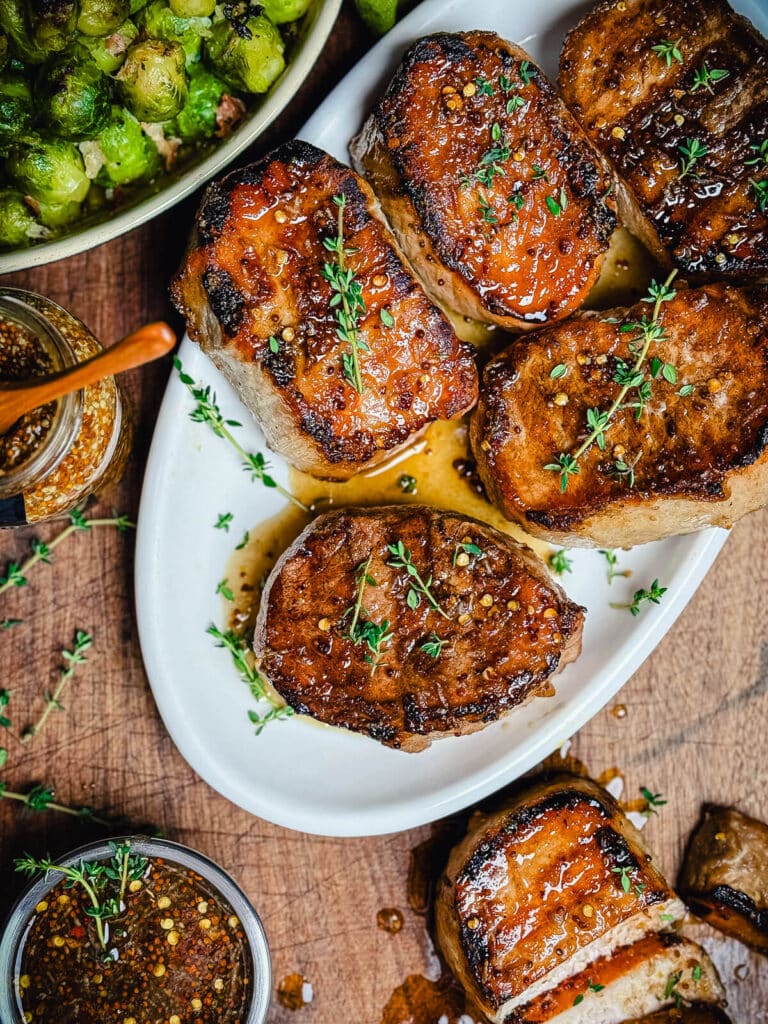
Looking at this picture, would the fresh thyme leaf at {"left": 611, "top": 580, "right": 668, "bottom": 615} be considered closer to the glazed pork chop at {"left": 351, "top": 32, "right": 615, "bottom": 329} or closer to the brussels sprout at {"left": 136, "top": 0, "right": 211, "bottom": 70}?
the glazed pork chop at {"left": 351, "top": 32, "right": 615, "bottom": 329}

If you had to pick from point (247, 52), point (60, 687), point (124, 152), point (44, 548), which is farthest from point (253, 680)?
point (247, 52)

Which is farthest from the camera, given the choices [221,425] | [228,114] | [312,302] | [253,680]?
[253,680]

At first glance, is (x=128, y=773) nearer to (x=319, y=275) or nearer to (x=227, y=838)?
(x=227, y=838)

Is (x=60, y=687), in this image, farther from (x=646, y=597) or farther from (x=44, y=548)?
(x=646, y=597)

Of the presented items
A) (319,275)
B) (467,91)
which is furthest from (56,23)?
(467,91)

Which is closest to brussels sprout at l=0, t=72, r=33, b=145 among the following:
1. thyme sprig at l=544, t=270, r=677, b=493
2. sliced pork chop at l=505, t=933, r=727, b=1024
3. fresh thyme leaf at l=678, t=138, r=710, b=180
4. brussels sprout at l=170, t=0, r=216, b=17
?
brussels sprout at l=170, t=0, r=216, b=17
